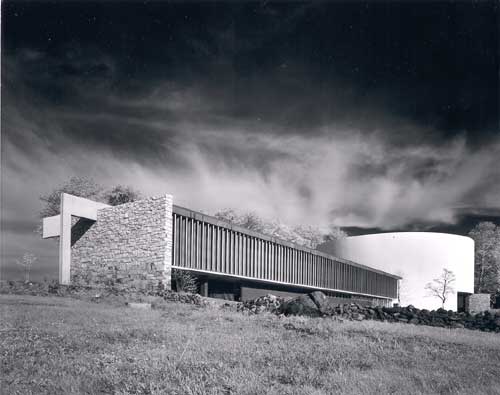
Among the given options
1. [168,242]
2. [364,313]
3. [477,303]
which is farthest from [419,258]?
[168,242]

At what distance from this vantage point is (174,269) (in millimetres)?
20547

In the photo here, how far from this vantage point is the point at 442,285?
50.9 metres

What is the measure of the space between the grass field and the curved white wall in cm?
4222

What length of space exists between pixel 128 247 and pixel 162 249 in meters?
2.63

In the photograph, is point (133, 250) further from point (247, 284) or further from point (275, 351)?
point (275, 351)

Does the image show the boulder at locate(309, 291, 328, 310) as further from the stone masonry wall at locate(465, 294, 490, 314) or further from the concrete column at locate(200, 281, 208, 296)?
the stone masonry wall at locate(465, 294, 490, 314)

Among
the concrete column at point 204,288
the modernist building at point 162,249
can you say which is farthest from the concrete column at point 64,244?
the concrete column at point 204,288

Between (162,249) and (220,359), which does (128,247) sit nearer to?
(162,249)

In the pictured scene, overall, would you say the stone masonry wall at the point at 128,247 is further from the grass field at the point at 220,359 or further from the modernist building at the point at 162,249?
the grass field at the point at 220,359

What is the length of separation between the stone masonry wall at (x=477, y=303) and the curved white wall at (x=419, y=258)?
44.1 inches

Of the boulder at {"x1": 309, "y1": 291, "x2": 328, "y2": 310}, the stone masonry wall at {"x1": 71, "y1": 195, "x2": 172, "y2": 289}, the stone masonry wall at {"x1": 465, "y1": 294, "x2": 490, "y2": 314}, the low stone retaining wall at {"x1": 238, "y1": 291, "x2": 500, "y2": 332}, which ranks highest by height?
the stone masonry wall at {"x1": 71, "y1": 195, "x2": 172, "y2": 289}

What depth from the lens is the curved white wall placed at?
51031 millimetres

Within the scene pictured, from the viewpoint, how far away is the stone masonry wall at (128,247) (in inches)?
794

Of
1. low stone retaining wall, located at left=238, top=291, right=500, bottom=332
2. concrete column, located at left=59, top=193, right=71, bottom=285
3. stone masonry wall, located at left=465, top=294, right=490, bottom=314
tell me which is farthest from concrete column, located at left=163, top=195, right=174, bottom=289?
stone masonry wall, located at left=465, top=294, right=490, bottom=314
